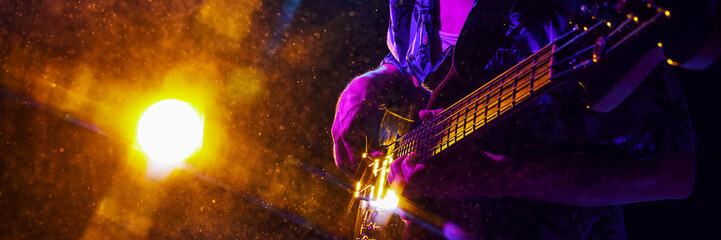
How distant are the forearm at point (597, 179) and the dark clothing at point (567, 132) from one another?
0.07ft

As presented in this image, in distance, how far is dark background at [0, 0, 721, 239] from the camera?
2025 mm

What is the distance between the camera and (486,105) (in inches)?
30.7

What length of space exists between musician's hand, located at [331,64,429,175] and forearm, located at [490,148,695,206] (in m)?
0.62

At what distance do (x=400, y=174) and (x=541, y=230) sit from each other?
0.37 metres

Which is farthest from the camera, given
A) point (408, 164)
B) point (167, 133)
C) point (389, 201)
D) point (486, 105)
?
point (167, 133)

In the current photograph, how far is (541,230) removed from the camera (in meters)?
0.75

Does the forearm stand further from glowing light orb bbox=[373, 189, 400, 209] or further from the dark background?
the dark background

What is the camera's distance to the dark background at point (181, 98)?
6.64 feet

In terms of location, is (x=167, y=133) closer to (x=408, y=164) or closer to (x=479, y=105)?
(x=408, y=164)

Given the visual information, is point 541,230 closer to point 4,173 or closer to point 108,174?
point 108,174

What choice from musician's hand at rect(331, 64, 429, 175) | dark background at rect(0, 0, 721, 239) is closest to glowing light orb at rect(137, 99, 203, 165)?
dark background at rect(0, 0, 721, 239)

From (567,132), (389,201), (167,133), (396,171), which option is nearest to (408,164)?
(396,171)

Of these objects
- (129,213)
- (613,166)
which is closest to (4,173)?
(129,213)

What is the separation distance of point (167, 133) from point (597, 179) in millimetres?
2415
